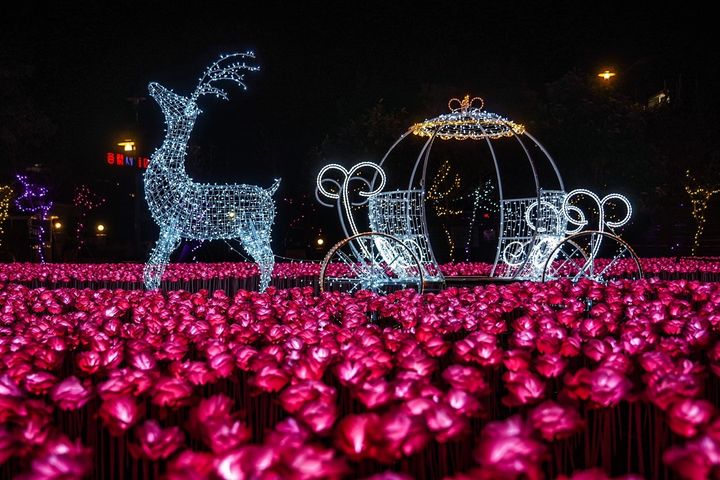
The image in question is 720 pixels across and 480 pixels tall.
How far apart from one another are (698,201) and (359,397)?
77.1 ft

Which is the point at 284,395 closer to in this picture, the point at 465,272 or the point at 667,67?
the point at 465,272

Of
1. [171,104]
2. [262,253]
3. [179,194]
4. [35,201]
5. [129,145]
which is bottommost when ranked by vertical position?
[262,253]

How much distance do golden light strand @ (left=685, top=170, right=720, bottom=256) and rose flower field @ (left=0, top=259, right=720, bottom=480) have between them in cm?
1901

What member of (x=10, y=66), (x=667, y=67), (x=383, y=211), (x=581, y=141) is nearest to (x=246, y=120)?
(x=10, y=66)

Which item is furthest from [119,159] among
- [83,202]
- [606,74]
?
[606,74]

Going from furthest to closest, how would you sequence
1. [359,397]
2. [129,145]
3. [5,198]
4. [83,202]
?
[83,202]
[5,198]
[129,145]
[359,397]

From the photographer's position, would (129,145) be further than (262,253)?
Yes

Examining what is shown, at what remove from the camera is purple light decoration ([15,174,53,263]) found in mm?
24961

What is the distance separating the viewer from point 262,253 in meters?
10.7

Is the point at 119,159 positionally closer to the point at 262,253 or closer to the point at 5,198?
the point at 5,198

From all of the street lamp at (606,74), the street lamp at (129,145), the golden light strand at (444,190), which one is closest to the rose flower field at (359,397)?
the golden light strand at (444,190)

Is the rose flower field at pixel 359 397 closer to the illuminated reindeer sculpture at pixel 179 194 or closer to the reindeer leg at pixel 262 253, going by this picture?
the illuminated reindeer sculpture at pixel 179 194

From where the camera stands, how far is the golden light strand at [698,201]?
22.9 m

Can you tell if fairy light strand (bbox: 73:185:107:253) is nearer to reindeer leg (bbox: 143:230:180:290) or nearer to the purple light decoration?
the purple light decoration
